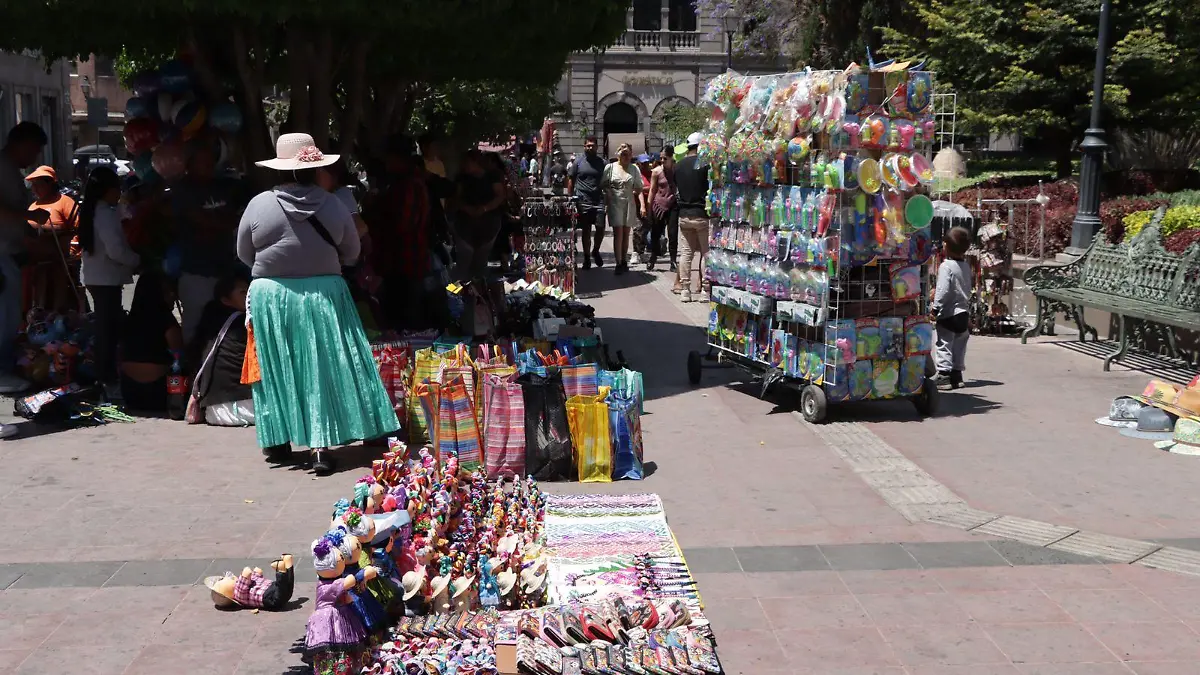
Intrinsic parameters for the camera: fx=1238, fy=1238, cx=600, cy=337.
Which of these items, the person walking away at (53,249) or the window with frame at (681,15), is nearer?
the person walking away at (53,249)

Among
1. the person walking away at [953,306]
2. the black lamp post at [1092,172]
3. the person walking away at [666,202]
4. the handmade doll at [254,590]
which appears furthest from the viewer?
the person walking away at [666,202]

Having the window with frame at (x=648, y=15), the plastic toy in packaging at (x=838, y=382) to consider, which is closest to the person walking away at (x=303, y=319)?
the plastic toy in packaging at (x=838, y=382)

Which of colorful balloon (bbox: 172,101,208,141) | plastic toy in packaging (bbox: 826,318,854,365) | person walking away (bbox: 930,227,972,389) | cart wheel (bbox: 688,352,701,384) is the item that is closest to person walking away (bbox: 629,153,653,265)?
cart wheel (bbox: 688,352,701,384)

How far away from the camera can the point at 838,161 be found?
26.4ft

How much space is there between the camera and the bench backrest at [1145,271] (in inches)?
404

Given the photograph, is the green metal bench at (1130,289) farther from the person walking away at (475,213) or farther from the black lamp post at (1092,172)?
the person walking away at (475,213)

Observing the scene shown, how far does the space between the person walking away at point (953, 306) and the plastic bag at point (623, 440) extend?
129 inches

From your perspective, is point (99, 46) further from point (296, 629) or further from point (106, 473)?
point (296, 629)

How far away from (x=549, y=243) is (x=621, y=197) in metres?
2.94

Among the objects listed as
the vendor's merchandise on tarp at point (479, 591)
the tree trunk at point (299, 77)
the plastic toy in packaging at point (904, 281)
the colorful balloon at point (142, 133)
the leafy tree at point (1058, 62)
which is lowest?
the vendor's merchandise on tarp at point (479, 591)

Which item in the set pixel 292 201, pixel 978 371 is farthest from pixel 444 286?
pixel 978 371

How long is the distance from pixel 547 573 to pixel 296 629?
1050mm

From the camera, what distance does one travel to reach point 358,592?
450cm

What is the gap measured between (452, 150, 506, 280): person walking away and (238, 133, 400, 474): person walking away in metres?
4.38
